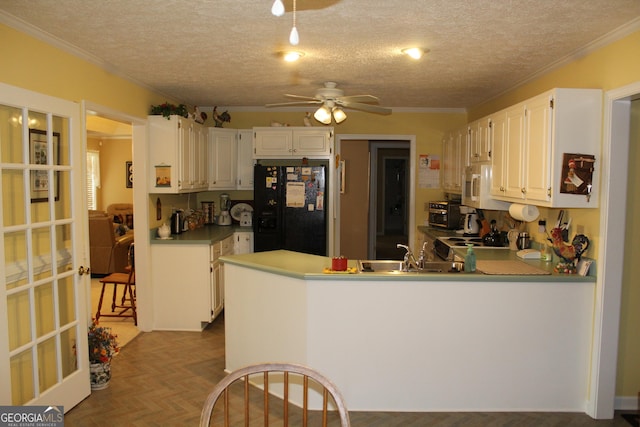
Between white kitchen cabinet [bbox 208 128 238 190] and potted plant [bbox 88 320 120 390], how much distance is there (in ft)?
8.59

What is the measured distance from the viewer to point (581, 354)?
3.16 m

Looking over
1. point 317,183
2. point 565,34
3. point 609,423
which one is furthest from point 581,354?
point 317,183

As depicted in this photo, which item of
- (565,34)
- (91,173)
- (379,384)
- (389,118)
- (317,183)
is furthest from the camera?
(91,173)

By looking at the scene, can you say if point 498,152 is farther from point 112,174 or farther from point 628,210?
point 112,174

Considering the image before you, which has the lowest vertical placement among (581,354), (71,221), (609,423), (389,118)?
(609,423)

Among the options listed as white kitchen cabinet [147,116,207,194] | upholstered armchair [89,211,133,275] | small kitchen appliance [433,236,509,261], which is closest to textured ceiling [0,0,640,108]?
white kitchen cabinet [147,116,207,194]

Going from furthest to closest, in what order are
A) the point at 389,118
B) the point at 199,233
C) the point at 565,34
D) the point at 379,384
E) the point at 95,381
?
the point at 389,118
the point at 199,233
the point at 95,381
the point at 379,384
the point at 565,34

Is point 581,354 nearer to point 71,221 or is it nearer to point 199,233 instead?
point 71,221

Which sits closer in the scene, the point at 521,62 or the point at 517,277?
the point at 517,277

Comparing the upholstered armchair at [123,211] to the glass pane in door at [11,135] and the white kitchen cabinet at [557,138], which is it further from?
the white kitchen cabinet at [557,138]

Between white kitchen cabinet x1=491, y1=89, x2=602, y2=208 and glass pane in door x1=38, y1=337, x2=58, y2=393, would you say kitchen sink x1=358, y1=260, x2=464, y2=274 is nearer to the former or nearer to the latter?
white kitchen cabinet x1=491, y1=89, x2=602, y2=208

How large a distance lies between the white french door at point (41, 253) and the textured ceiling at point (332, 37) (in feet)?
1.84

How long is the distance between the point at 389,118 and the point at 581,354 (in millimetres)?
3673

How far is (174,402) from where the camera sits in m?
3.31
